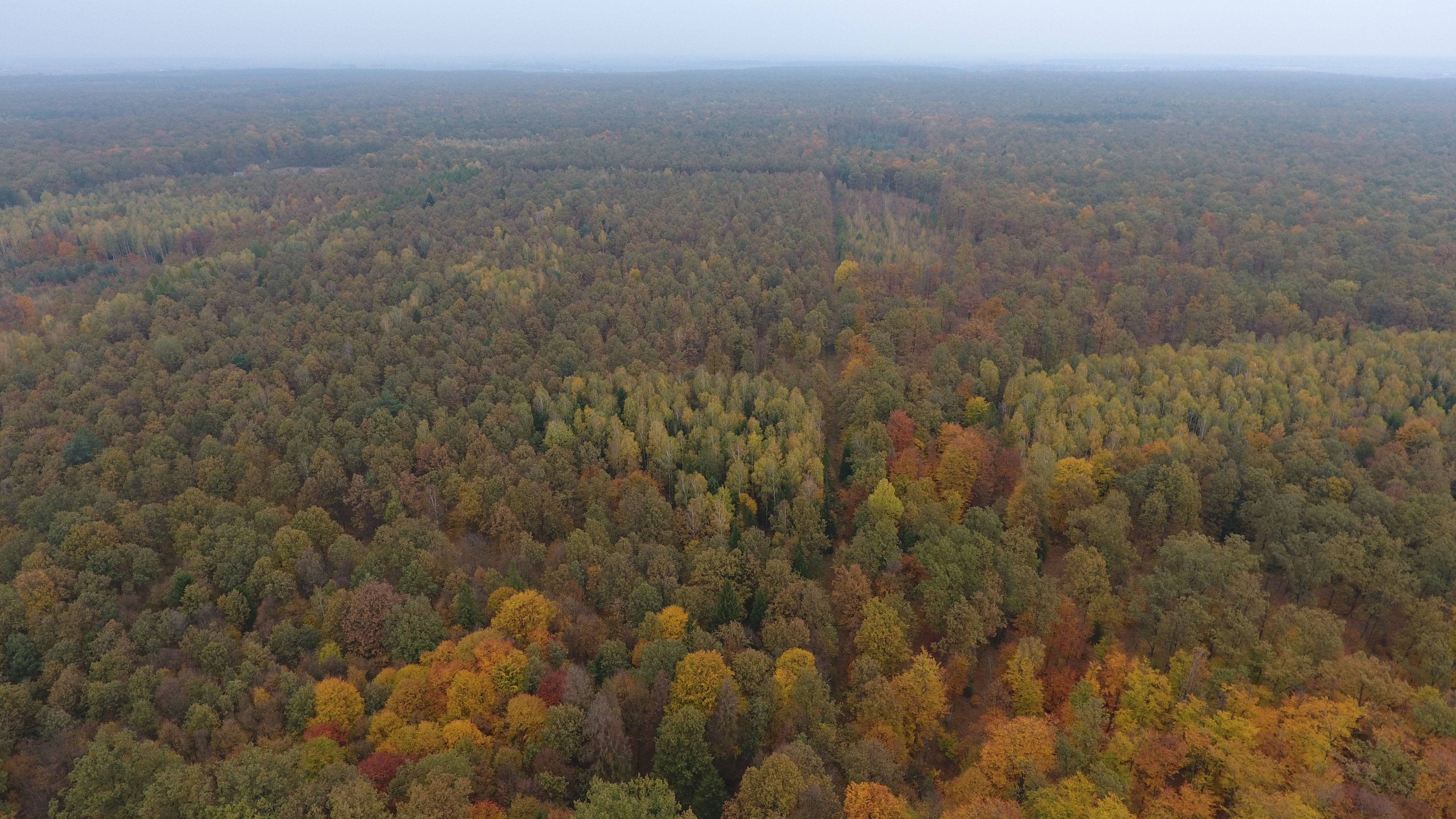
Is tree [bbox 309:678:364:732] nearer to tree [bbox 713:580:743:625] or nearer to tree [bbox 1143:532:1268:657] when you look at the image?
tree [bbox 713:580:743:625]

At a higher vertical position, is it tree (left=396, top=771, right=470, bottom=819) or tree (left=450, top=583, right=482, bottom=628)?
tree (left=396, top=771, right=470, bottom=819)

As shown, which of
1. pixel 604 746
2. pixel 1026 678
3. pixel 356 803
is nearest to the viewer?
pixel 356 803

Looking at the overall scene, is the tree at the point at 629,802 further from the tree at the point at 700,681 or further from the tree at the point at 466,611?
the tree at the point at 466,611

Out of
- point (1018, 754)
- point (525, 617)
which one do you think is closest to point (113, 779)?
point (525, 617)

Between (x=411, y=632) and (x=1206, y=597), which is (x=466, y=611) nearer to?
(x=411, y=632)

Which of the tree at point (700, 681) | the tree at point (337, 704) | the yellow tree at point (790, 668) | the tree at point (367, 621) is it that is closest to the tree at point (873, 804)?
the yellow tree at point (790, 668)

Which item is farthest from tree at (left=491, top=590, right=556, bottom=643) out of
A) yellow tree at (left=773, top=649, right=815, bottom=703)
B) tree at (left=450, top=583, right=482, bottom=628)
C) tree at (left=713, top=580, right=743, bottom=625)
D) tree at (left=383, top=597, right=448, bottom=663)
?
yellow tree at (left=773, top=649, right=815, bottom=703)

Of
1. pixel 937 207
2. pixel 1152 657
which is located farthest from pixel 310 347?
pixel 937 207

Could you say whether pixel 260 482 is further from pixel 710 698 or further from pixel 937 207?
pixel 937 207
